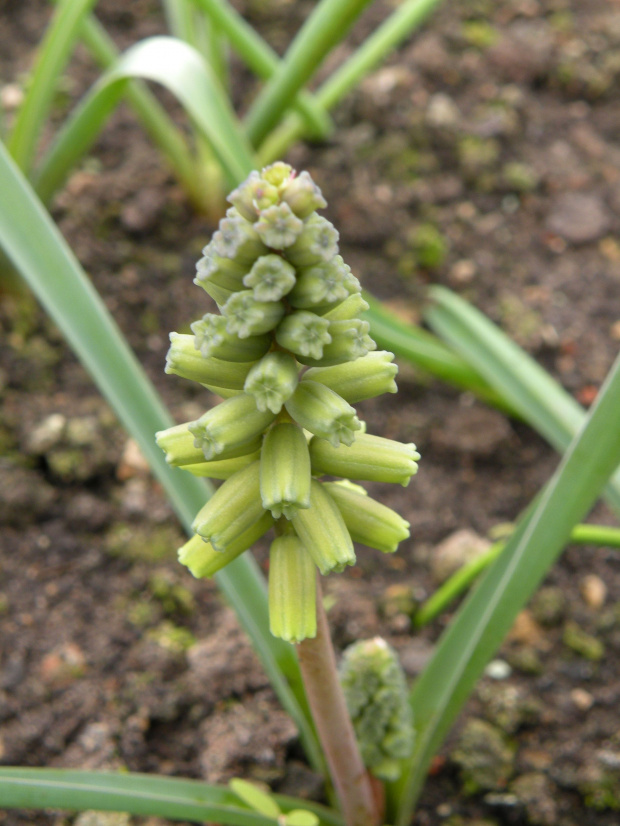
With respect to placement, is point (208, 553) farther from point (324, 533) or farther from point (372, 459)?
point (372, 459)

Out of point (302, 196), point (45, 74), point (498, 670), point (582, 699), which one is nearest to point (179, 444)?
point (302, 196)

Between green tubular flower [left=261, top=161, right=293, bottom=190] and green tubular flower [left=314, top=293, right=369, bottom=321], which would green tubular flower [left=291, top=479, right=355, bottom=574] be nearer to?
green tubular flower [left=314, top=293, right=369, bottom=321]

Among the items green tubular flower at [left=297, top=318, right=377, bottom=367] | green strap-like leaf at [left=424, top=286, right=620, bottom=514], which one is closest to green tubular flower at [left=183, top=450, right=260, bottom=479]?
green tubular flower at [left=297, top=318, right=377, bottom=367]

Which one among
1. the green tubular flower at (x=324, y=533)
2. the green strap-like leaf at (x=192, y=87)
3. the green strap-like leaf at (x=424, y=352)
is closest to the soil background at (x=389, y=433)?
the green strap-like leaf at (x=424, y=352)

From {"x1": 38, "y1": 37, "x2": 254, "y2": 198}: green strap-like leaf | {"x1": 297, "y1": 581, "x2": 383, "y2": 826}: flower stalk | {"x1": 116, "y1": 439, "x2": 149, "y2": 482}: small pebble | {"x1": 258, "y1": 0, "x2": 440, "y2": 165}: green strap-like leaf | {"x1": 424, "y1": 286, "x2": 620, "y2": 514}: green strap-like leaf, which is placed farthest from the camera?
{"x1": 258, "y1": 0, "x2": 440, "y2": 165}: green strap-like leaf

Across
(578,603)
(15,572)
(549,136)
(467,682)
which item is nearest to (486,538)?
(578,603)

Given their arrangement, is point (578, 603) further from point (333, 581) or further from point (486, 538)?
point (333, 581)

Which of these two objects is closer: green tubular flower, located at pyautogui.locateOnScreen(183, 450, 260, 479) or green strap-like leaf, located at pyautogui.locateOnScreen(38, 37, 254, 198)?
green tubular flower, located at pyautogui.locateOnScreen(183, 450, 260, 479)
